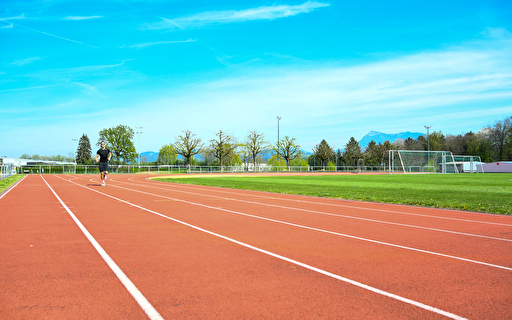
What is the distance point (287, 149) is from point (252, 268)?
75.9 metres

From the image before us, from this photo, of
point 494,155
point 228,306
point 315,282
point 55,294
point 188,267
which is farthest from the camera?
point 494,155

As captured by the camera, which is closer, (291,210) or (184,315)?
(184,315)

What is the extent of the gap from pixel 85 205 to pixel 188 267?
7.56m

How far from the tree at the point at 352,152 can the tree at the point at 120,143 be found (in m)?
52.3

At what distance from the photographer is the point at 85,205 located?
417 inches

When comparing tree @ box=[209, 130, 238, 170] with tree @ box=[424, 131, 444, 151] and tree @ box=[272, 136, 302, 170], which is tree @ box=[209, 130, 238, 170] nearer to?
tree @ box=[272, 136, 302, 170]

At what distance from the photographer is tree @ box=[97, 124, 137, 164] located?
242 feet

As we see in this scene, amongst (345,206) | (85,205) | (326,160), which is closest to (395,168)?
(326,160)

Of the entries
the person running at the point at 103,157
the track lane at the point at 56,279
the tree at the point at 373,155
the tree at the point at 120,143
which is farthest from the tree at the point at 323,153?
the track lane at the point at 56,279

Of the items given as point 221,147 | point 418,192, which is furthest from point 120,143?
point 418,192

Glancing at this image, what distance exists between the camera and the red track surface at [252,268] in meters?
3.23

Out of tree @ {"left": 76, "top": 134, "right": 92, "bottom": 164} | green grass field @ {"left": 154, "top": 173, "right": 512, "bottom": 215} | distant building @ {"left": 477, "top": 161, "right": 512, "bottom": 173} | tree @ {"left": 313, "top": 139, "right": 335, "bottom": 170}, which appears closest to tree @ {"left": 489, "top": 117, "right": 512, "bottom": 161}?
distant building @ {"left": 477, "top": 161, "right": 512, "bottom": 173}

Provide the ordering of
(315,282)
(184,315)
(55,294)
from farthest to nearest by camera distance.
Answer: (315,282) → (55,294) → (184,315)

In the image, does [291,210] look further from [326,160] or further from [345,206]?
[326,160]
